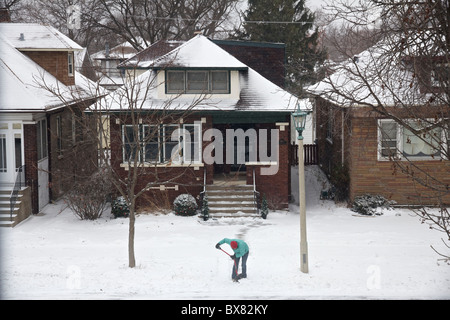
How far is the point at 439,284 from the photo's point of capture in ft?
42.4

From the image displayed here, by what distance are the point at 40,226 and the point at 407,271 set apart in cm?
1100

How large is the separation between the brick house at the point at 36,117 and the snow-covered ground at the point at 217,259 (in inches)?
63.9

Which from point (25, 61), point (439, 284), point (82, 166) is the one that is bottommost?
point (439, 284)

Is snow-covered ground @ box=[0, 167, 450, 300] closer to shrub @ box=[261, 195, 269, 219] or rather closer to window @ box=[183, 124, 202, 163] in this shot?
shrub @ box=[261, 195, 269, 219]

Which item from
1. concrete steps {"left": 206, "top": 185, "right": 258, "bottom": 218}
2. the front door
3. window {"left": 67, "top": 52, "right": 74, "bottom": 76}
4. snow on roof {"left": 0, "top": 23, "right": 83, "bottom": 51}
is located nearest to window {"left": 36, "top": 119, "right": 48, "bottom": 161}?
the front door

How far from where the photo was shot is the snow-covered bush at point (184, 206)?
20.2 metres

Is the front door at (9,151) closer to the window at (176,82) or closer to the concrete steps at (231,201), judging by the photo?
the window at (176,82)

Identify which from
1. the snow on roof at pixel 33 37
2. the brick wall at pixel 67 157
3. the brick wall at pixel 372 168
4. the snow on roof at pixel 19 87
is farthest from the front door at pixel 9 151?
the brick wall at pixel 372 168

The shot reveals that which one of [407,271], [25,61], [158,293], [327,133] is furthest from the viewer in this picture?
[327,133]

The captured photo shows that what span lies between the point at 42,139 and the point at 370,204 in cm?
1171

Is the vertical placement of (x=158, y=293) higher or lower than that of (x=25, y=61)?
lower
